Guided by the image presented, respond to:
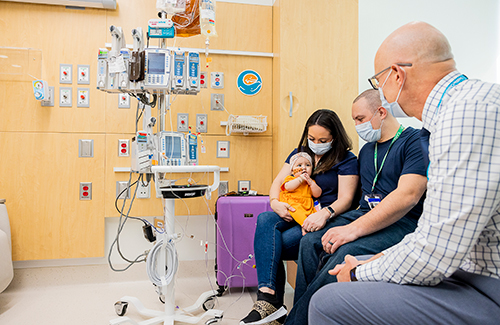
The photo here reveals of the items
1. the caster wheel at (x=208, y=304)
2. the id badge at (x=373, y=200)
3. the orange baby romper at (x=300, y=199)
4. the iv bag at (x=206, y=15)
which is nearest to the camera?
the id badge at (x=373, y=200)

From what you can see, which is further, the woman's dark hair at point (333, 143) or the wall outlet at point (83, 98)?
the wall outlet at point (83, 98)

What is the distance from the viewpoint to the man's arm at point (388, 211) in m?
1.40

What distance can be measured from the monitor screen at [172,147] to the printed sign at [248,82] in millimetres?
1245

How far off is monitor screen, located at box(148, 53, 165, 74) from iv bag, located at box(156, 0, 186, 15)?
0.40 metres

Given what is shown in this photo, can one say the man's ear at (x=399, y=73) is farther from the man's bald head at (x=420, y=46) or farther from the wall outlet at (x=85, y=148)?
the wall outlet at (x=85, y=148)

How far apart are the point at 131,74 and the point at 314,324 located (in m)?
1.67

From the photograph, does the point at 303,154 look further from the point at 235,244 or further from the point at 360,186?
the point at 235,244

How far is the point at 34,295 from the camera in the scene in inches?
93.4

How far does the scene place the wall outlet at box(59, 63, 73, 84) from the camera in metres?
2.85

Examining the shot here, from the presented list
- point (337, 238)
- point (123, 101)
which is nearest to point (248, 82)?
point (123, 101)

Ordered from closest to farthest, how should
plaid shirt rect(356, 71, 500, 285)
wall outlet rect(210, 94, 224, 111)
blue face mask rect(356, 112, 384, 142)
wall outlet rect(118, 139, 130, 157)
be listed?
1. plaid shirt rect(356, 71, 500, 285)
2. blue face mask rect(356, 112, 384, 142)
3. wall outlet rect(118, 139, 130, 157)
4. wall outlet rect(210, 94, 224, 111)

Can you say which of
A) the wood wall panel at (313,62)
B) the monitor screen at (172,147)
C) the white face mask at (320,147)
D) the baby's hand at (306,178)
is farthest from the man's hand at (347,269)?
the wood wall panel at (313,62)

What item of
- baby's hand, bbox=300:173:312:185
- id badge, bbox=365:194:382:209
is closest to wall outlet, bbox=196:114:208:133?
baby's hand, bbox=300:173:312:185

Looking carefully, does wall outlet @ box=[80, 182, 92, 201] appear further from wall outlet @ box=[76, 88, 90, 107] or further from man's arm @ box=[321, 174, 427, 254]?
man's arm @ box=[321, 174, 427, 254]
